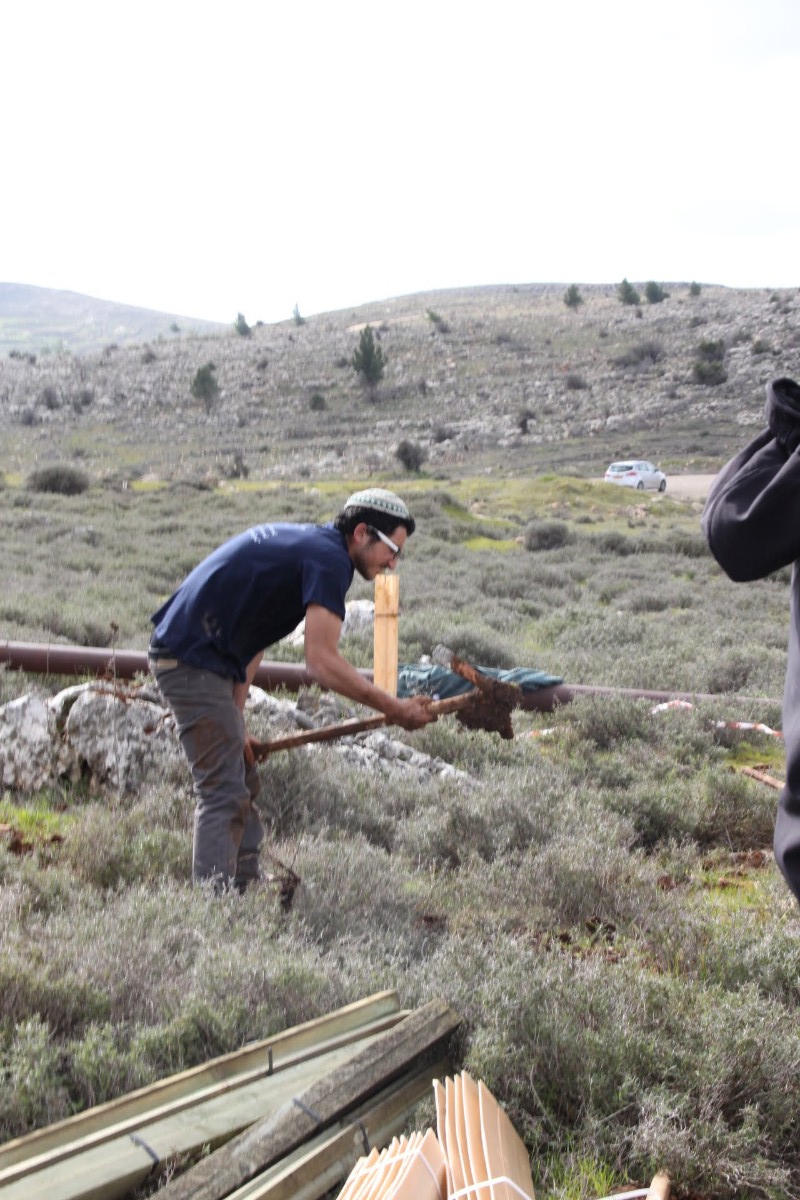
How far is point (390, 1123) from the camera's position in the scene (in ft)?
10.1

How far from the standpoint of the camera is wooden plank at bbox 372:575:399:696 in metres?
5.64

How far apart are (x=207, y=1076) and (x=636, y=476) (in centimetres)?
3498

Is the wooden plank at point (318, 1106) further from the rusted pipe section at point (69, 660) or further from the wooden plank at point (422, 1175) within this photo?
the rusted pipe section at point (69, 660)

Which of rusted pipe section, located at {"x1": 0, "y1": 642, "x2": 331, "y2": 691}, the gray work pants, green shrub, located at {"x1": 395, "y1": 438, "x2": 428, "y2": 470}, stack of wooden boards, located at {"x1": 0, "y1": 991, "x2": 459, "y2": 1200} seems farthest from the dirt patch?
stack of wooden boards, located at {"x1": 0, "y1": 991, "x2": 459, "y2": 1200}

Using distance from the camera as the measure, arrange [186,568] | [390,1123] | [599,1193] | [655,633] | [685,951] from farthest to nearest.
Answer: [186,568], [655,633], [685,951], [390,1123], [599,1193]

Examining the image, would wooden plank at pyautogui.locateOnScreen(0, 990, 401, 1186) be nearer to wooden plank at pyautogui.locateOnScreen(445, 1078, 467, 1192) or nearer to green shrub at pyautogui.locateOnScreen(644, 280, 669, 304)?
wooden plank at pyautogui.locateOnScreen(445, 1078, 467, 1192)

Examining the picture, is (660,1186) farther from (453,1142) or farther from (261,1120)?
(261,1120)

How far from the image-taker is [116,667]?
772 cm

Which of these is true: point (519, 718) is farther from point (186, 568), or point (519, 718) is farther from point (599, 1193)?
point (186, 568)

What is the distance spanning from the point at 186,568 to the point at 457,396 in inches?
1979

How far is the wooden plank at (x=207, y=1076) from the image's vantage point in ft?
→ 9.14

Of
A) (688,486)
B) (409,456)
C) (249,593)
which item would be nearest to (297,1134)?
(249,593)

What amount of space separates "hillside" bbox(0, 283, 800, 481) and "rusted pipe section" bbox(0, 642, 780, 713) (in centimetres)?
2907

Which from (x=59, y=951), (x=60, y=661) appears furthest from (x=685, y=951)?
(x=60, y=661)
